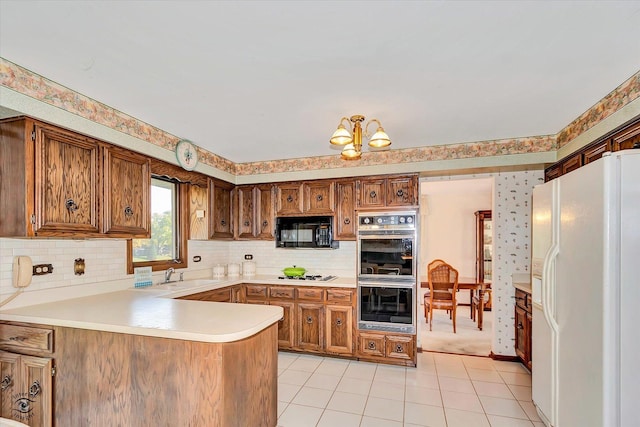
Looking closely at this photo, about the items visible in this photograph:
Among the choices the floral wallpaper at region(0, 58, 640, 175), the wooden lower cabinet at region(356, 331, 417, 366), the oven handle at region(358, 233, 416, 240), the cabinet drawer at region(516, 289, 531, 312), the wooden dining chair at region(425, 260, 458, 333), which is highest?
the floral wallpaper at region(0, 58, 640, 175)

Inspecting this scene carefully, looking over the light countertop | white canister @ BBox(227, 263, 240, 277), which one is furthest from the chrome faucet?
white canister @ BBox(227, 263, 240, 277)

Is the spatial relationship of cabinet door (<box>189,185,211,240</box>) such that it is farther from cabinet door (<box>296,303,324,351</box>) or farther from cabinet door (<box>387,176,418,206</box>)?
cabinet door (<box>387,176,418,206</box>)

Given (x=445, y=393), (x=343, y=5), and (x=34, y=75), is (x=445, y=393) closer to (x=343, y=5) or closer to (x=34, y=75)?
(x=343, y=5)

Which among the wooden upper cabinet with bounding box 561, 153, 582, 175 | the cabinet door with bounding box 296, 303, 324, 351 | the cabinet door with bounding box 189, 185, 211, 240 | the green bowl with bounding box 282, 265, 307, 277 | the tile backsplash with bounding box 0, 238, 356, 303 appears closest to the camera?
the tile backsplash with bounding box 0, 238, 356, 303

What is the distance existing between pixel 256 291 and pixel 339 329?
43.5 inches

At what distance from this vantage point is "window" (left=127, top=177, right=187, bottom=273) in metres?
3.40

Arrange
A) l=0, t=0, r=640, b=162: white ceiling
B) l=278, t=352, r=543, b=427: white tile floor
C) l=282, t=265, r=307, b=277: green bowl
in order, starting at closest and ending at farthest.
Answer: l=0, t=0, r=640, b=162: white ceiling → l=278, t=352, r=543, b=427: white tile floor → l=282, t=265, r=307, b=277: green bowl

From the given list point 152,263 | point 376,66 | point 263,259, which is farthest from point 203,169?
point 376,66

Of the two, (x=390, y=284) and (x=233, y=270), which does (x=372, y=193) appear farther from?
(x=233, y=270)

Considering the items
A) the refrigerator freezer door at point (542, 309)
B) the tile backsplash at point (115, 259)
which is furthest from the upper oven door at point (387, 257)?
the refrigerator freezer door at point (542, 309)

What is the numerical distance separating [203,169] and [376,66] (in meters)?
2.57

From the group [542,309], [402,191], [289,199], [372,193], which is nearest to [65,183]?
[289,199]

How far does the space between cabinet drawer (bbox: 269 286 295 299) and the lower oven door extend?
2.67 ft

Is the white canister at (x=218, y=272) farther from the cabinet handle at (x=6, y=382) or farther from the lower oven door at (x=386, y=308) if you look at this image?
the cabinet handle at (x=6, y=382)
